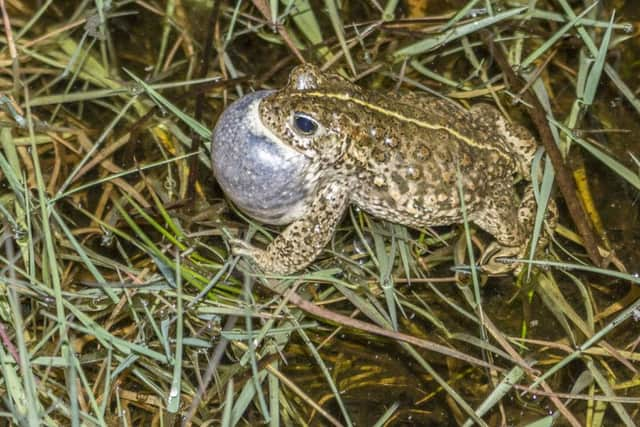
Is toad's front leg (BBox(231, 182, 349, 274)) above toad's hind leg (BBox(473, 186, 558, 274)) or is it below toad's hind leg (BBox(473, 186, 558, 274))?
above

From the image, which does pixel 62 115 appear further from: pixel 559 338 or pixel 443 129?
pixel 559 338

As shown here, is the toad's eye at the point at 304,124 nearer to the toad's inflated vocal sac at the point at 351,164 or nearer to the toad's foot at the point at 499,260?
the toad's inflated vocal sac at the point at 351,164

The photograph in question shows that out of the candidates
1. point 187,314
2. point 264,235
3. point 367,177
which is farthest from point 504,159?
point 187,314

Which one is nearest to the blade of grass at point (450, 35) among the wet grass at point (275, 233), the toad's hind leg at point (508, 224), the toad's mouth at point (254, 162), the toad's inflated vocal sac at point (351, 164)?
the wet grass at point (275, 233)

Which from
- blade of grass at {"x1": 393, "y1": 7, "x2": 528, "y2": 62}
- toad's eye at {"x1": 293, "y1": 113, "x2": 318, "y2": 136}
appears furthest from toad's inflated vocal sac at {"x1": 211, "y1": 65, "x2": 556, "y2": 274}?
blade of grass at {"x1": 393, "y1": 7, "x2": 528, "y2": 62}

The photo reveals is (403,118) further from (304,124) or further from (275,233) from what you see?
(275,233)

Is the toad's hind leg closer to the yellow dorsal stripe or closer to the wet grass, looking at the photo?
the wet grass
